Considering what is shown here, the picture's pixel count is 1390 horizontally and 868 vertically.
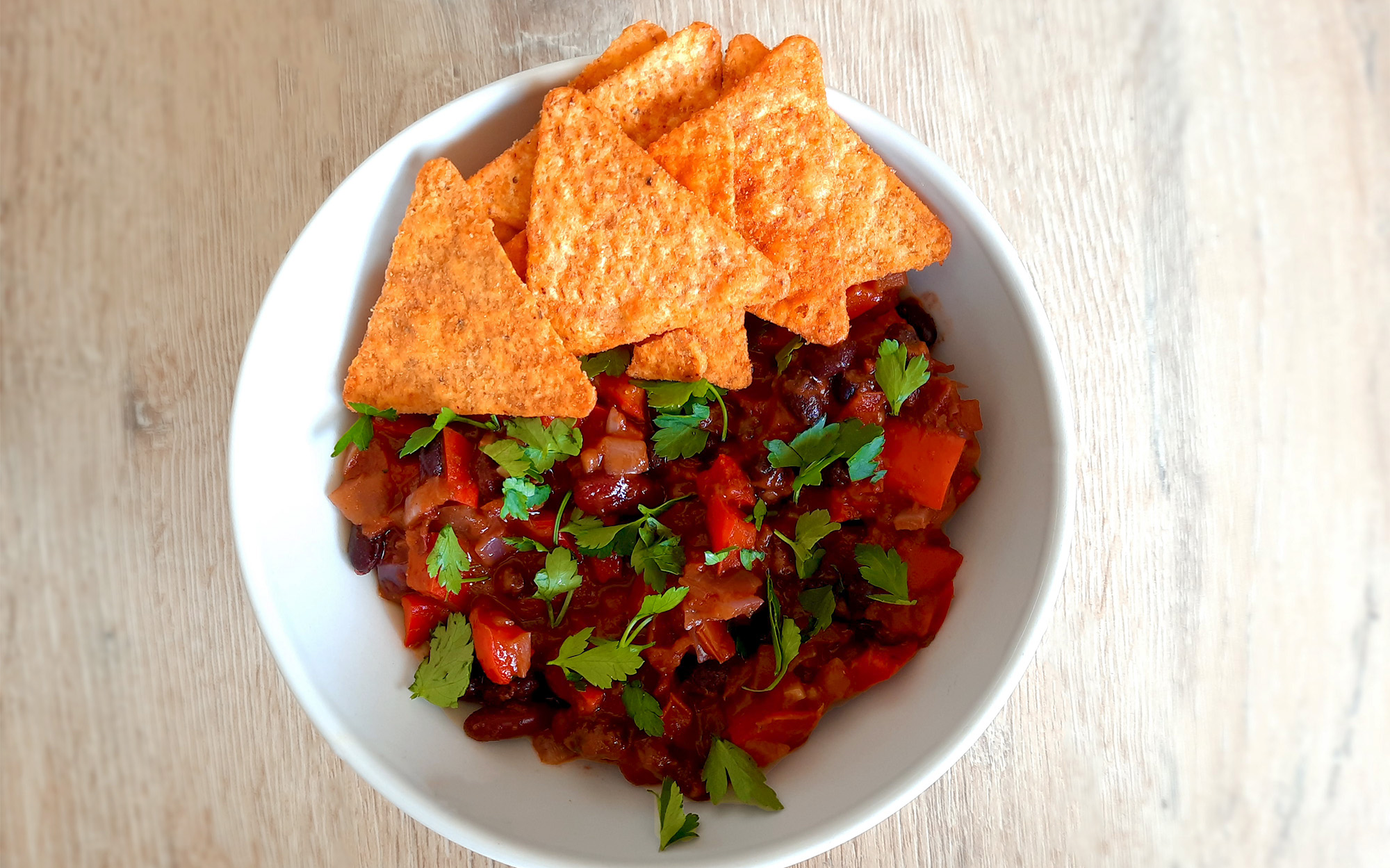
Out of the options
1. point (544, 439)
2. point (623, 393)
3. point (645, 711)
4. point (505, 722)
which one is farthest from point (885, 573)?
point (505, 722)

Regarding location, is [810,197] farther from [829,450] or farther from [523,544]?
[523,544]

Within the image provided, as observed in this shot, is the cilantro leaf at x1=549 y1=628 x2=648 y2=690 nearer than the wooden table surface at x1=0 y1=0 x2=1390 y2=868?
Yes

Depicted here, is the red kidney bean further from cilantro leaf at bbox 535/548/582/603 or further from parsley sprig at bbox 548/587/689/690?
cilantro leaf at bbox 535/548/582/603

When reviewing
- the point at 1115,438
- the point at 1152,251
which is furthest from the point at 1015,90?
the point at 1115,438

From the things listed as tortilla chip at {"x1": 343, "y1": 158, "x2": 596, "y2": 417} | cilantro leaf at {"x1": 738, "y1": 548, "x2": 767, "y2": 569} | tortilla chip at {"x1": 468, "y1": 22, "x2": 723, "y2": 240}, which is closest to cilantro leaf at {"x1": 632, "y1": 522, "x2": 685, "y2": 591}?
cilantro leaf at {"x1": 738, "y1": 548, "x2": 767, "y2": 569}

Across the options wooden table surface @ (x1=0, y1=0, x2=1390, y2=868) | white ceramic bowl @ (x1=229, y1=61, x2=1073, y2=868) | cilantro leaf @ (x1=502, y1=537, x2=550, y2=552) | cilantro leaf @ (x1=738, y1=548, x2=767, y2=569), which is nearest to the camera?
white ceramic bowl @ (x1=229, y1=61, x2=1073, y2=868)

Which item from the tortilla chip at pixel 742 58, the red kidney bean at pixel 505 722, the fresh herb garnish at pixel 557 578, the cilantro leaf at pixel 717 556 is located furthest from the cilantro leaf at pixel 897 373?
the red kidney bean at pixel 505 722
